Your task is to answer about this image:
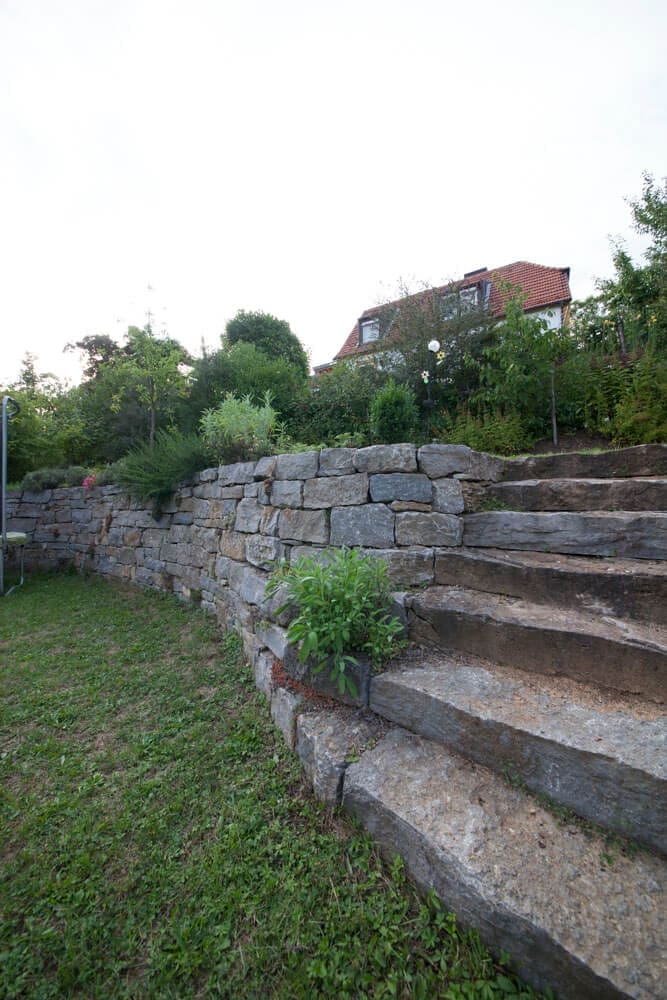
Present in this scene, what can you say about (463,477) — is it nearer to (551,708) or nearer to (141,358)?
(551,708)

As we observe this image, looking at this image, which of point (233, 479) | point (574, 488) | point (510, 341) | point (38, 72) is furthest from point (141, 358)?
point (574, 488)

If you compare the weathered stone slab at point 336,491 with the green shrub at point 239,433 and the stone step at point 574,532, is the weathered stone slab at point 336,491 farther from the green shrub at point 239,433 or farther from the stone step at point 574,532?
the green shrub at point 239,433

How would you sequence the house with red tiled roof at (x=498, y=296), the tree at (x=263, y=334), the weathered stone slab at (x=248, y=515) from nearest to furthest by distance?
the weathered stone slab at (x=248, y=515) → the house with red tiled roof at (x=498, y=296) → the tree at (x=263, y=334)

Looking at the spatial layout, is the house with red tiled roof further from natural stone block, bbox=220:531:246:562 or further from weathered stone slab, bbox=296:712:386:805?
weathered stone slab, bbox=296:712:386:805

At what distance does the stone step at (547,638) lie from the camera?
150 centimetres

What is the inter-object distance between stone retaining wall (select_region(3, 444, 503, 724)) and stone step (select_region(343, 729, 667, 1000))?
1076 millimetres

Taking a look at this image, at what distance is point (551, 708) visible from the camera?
4.83 ft

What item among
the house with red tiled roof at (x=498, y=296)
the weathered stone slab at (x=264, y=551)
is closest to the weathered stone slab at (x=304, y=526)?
the weathered stone slab at (x=264, y=551)

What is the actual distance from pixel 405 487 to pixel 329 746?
1552 mm

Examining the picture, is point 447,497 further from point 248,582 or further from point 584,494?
point 248,582

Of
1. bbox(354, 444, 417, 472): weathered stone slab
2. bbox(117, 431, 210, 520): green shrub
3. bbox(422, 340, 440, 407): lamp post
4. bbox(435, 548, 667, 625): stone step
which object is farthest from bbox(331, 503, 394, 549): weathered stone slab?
bbox(422, 340, 440, 407): lamp post

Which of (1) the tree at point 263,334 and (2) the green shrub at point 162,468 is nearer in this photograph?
(2) the green shrub at point 162,468

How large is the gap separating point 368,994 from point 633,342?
7.48m

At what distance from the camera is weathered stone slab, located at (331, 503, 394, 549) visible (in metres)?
2.68
